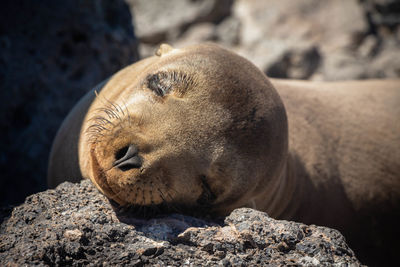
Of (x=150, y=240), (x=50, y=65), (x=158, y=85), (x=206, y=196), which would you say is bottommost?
(x=206, y=196)

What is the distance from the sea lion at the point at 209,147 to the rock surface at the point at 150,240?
0.20 metres

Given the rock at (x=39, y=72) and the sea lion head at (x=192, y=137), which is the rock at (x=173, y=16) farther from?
the sea lion head at (x=192, y=137)

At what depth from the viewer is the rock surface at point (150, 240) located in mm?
1937

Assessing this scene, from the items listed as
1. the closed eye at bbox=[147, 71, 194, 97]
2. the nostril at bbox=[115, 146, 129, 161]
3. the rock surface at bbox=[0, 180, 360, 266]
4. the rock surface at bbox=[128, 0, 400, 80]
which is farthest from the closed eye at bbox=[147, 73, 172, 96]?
the rock surface at bbox=[128, 0, 400, 80]

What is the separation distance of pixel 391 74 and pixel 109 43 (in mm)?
4615

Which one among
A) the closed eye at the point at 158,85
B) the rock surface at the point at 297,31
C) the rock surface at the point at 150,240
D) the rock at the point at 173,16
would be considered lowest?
the rock surface at the point at 297,31

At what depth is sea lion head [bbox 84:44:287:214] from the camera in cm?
225

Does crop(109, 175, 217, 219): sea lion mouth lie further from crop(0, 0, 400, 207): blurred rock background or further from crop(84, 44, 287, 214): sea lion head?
crop(0, 0, 400, 207): blurred rock background

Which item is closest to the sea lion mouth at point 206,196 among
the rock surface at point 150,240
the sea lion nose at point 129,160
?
the rock surface at point 150,240

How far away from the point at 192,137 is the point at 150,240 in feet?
2.09

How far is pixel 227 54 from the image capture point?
2.82 meters

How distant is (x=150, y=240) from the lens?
206 centimetres

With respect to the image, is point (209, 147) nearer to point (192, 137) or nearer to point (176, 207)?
point (192, 137)

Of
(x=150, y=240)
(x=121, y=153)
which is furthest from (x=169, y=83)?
(x=150, y=240)
